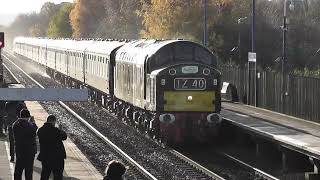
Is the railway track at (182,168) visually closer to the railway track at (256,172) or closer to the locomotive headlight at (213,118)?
the railway track at (256,172)

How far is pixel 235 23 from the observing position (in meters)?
46.4

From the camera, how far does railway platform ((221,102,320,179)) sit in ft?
52.0

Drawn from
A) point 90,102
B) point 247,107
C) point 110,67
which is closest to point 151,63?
point 110,67

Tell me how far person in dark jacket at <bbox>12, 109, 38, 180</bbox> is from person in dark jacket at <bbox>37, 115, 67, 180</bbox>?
1.68 feet

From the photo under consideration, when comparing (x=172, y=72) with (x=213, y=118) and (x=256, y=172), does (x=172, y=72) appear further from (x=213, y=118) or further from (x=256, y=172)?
(x=256, y=172)

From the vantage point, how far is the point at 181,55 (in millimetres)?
20047

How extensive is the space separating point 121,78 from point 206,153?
636 cm

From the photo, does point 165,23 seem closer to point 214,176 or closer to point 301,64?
A: point 301,64

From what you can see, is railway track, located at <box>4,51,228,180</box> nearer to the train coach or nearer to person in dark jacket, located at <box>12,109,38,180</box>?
the train coach

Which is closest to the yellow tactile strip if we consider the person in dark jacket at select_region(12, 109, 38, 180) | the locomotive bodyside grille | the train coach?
the person in dark jacket at select_region(12, 109, 38, 180)

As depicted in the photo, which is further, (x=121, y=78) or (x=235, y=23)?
(x=235, y=23)

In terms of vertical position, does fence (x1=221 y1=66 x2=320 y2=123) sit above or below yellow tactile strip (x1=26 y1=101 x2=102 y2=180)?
above

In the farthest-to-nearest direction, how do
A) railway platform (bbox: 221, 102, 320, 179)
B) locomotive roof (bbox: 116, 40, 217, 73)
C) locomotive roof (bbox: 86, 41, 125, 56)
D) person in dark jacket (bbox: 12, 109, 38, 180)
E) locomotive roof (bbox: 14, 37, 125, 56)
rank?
1. locomotive roof (bbox: 14, 37, 125, 56)
2. locomotive roof (bbox: 86, 41, 125, 56)
3. locomotive roof (bbox: 116, 40, 217, 73)
4. railway platform (bbox: 221, 102, 320, 179)
5. person in dark jacket (bbox: 12, 109, 38, 180)

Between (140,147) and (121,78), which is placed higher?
(121,78)
